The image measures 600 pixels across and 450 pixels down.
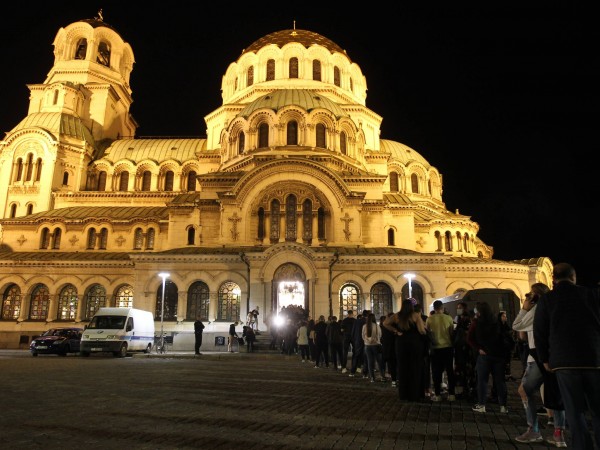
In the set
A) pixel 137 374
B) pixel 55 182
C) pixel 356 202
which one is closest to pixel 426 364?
pixel 137 374

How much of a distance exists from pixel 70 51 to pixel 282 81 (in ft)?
76.6

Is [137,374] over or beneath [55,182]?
beneath

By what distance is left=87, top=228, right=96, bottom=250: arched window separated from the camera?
39.6 metres

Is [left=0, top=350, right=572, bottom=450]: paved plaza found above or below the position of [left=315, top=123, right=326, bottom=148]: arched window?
below

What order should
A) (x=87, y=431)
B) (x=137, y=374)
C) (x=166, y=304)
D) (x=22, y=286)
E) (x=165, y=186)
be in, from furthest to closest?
(x=165, y=186) → (x=22, y=286) → (x=166, y=304) → (x=137, y=374) → (x=87, y=431)

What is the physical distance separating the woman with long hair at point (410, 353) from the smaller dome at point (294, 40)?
41.9 meters

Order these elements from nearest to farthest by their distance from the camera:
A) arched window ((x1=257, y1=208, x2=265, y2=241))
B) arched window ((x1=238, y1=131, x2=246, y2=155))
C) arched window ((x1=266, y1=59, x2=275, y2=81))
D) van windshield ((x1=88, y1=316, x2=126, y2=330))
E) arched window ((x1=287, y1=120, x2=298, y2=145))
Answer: van windshield ((x1=88, y1=316, x2=126, y2=330)), arched window ((x1=257, y1=208, x2=265, y2=241)), arched window ((x1=287, y1=120, x2=298, y2=145)), arched window ((x1=238, y1=131, x2=246, y2=155)), arched window ((x1=266, y1=59, x2=275, y2=81))

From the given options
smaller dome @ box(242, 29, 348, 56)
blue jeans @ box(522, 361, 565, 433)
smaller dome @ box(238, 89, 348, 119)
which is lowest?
blue jeans @ box(522, 361, 565, 433)

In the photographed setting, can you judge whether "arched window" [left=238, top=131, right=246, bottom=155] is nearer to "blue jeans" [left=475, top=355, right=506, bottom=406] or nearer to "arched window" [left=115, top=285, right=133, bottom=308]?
"arched window" [left=115, top=285, right=133, bottom=308]

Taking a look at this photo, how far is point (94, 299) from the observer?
119ft

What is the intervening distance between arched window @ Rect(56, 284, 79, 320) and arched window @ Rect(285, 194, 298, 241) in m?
16.3

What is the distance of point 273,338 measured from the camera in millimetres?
25219

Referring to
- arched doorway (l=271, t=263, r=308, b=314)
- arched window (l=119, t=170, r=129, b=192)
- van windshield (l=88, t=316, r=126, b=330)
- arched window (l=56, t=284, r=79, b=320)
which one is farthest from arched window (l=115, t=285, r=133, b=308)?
van windshield (l=88, t=316, r=126, b=330)

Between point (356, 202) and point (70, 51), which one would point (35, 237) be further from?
point (356, 202)
